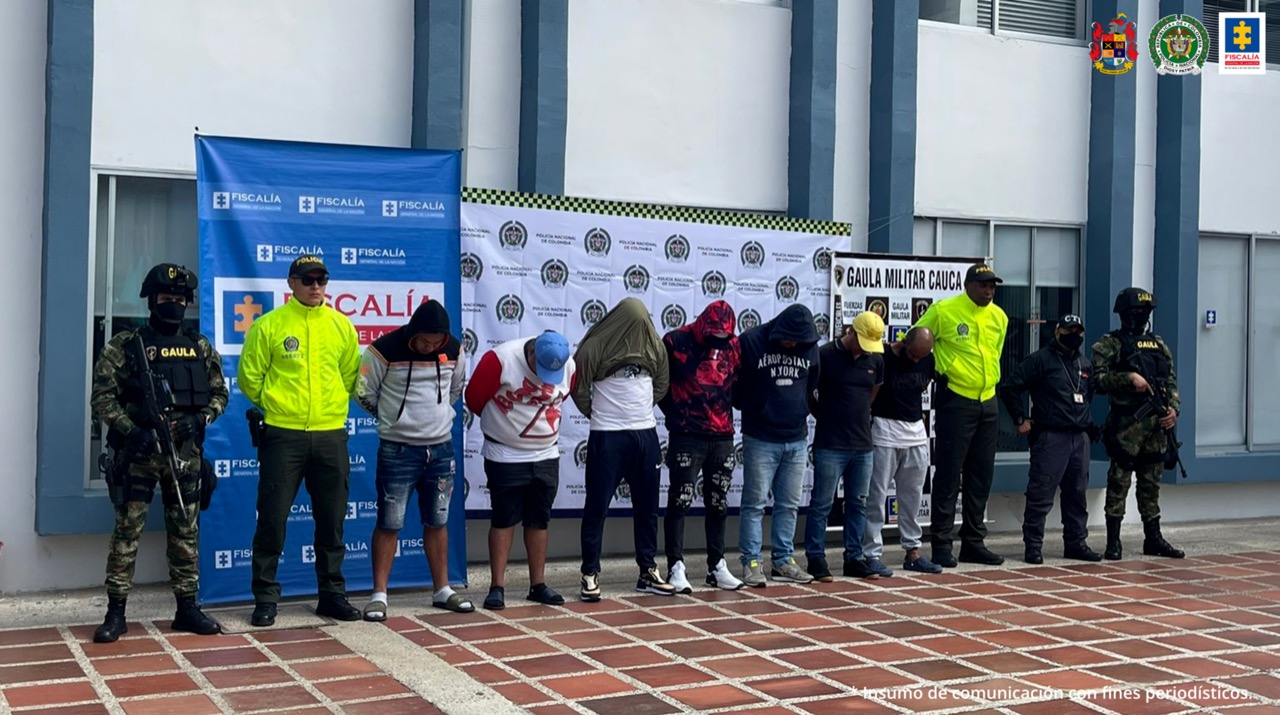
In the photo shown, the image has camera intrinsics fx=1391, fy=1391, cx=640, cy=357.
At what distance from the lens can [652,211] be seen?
32.0ft

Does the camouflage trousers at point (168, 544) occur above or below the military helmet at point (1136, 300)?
below

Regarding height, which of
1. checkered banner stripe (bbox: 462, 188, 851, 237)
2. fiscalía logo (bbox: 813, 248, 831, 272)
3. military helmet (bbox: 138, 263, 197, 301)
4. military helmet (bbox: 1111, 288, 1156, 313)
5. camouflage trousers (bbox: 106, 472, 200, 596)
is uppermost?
checkered banner stripe (bbox: 462, 188, 851, 237)

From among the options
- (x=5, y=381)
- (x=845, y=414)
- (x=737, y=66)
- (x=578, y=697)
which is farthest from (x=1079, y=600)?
(x=5, y=381)

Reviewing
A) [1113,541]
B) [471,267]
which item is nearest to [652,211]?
[471,267]

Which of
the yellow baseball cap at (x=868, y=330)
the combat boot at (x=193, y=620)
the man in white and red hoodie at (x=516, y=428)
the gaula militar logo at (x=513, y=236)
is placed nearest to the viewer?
the combat boot at (x=193, y=620)

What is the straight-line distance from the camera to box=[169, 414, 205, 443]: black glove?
725cm

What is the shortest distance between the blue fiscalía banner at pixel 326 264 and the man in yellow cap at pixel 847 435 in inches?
97.5

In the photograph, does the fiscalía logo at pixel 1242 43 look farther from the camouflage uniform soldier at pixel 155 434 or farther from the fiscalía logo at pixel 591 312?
the camouflage uniform soldier at pixel 155 434

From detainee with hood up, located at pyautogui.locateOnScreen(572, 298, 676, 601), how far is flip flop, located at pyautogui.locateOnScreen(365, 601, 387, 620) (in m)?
1.26

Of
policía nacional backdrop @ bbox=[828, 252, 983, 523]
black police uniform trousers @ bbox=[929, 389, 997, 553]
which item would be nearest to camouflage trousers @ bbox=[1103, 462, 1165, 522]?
black police uniform trousers @ bbox=[929, 389, 997, 553]

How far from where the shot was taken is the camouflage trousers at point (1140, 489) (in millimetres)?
10562

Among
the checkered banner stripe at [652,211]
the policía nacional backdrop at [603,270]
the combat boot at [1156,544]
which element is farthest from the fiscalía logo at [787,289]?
the combat boot at [1156,544]

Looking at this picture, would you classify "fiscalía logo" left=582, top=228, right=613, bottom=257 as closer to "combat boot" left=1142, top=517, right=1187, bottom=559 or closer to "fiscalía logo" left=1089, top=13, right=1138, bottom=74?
"combat boot" left=1142, top=517, right=1187, bottom=559

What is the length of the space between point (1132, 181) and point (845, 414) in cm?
441
